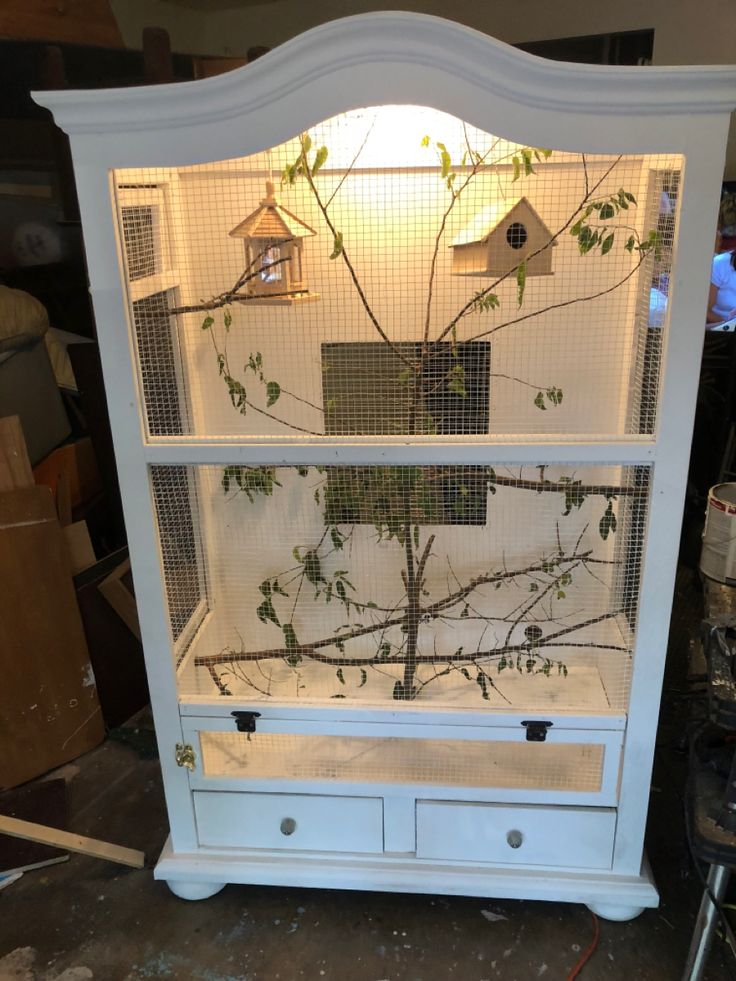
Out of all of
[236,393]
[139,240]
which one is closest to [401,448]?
[236,393]

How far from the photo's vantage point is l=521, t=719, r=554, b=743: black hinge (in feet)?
4.52

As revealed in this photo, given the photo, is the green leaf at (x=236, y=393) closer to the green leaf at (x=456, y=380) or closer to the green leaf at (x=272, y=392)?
the green leaf at (x=272, y=392)

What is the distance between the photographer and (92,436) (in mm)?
2195

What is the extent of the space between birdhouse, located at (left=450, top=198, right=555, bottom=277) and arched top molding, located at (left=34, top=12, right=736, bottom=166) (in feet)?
0.57

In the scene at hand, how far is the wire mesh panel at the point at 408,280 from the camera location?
1257 mm

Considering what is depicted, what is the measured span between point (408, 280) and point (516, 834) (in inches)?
41.7

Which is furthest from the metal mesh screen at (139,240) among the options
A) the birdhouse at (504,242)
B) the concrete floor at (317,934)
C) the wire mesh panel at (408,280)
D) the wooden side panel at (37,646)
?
the concrete floor at (317,934)

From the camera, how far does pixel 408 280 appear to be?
139 centimetres

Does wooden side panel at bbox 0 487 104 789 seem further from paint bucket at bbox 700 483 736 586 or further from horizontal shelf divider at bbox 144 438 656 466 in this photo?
paint bucket at bbox 700 483 736 586

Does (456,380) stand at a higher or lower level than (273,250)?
lower

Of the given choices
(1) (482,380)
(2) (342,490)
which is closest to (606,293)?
(1) (482,380)

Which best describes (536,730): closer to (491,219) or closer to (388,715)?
(388,715)

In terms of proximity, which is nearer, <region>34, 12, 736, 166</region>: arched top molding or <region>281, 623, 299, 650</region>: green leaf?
<region>34, 12, 736, 166</region>: arched top molding

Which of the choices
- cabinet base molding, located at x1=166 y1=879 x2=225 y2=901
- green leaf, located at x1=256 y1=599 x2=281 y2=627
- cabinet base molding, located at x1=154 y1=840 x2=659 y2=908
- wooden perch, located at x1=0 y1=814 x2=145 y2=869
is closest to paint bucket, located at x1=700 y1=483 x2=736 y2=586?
cabinet base molding, located at x1=154 y1=840 x2=659 y2=908
